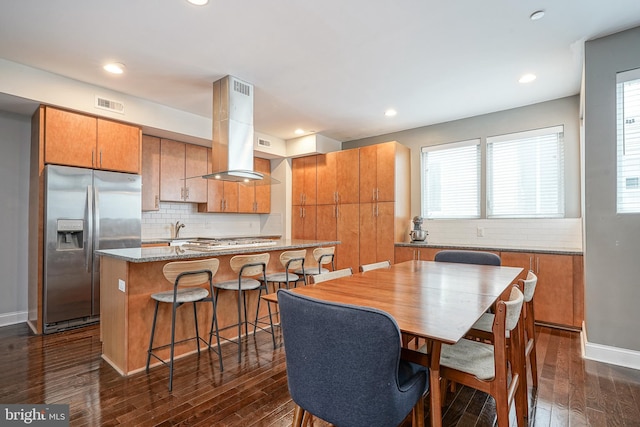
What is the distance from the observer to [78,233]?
3.50 meters

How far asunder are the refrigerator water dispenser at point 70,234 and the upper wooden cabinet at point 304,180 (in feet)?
10.8

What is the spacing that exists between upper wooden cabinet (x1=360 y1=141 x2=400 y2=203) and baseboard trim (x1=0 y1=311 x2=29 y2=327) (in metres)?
4.55

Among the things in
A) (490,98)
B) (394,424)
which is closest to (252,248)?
(394,424)

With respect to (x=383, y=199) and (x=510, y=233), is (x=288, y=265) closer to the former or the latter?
(x=383, y=199)

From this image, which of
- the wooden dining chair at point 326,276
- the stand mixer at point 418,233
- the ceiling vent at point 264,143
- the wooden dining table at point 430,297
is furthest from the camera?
the ceiling vent at point 264,143

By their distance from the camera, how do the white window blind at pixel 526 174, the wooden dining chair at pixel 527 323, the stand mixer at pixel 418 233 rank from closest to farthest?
the wooden dining chair at pixel 527 323 → the white window blind at pixel 526 174 → the stand mixer at pixel 418 233

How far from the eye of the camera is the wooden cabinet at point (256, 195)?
18.4 feet

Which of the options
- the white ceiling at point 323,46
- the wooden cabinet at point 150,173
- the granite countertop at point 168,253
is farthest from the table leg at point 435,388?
the wooden cabinet at point 150,173

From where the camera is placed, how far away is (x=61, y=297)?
11.0ft

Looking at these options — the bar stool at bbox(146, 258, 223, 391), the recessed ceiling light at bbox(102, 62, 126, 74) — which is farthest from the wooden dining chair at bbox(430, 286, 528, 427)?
the recessed ceiling light at bbox(102, 62, 126, 74)

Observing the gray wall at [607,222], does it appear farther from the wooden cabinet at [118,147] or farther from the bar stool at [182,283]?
the wooden cabinet at [118,147]

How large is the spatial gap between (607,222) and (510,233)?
160 cm

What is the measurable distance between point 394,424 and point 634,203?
2.77m

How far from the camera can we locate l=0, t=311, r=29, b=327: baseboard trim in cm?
355
